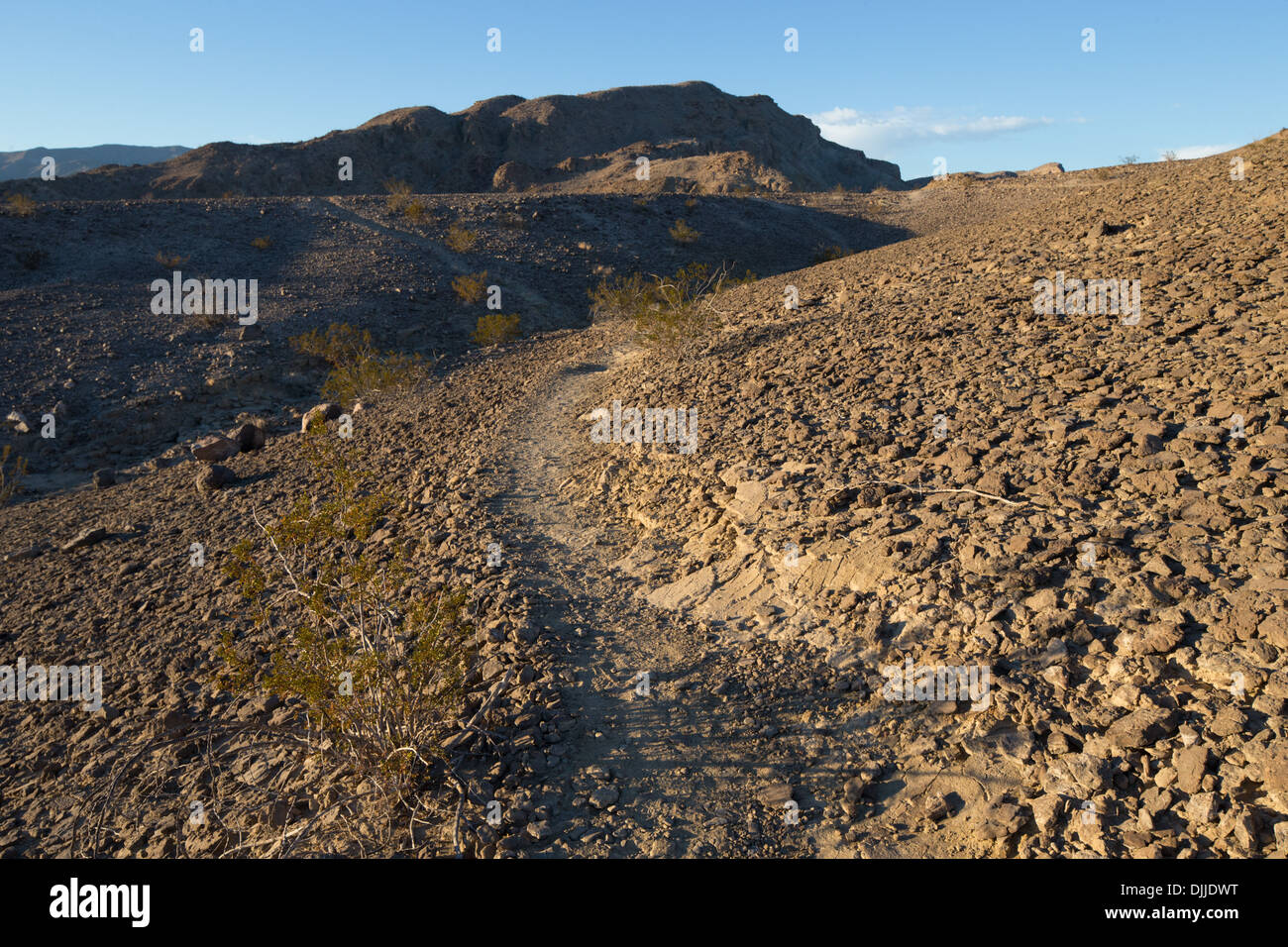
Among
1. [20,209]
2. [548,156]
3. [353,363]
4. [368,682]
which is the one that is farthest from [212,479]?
[548,156]

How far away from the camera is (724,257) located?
71.0ft

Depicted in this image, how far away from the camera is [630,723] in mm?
4055

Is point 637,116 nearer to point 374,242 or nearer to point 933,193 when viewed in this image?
point 933,193

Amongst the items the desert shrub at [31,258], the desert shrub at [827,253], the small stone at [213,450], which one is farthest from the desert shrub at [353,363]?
the desert shrub at [827,253]

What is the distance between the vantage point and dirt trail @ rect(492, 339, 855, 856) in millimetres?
3334

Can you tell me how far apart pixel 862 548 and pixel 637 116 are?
58.9m

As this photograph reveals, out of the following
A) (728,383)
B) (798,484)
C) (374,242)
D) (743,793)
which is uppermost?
(374,242)

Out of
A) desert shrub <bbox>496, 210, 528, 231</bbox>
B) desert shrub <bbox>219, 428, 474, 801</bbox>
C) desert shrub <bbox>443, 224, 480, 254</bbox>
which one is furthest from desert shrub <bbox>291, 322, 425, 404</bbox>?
desert shrub <bbox>496, 210, 528, 231</bbox>

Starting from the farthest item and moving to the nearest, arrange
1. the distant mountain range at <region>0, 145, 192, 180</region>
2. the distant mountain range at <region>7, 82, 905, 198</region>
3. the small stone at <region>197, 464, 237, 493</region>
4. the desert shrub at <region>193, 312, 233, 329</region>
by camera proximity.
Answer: the distant mountain range at <region>0, 145, 192, 180</region> → the distant mountain range at <region>7, 82, 905, 198</region> → the desert shrub at <region>193, 312, 233, 329</region> → the small stone at <region>197, 464, 237, 493</region>

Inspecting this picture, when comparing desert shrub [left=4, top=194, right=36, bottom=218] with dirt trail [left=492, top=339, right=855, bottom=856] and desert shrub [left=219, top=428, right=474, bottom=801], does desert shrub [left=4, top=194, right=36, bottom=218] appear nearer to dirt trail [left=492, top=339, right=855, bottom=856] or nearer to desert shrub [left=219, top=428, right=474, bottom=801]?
dirt trail [left=492, top=339, right=855, bottom=856]

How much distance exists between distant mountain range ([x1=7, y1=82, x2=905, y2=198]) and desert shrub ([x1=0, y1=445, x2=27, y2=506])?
24.8 metres

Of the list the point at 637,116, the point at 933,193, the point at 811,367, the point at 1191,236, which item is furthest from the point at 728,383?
the point at 637,116

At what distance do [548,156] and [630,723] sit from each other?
52.7 metres

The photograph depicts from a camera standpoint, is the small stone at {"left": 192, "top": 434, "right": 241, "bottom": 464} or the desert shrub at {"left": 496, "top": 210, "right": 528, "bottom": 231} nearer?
the small stone at {"left": 192, "top": 434, "right": 241, "bottom": 464}
